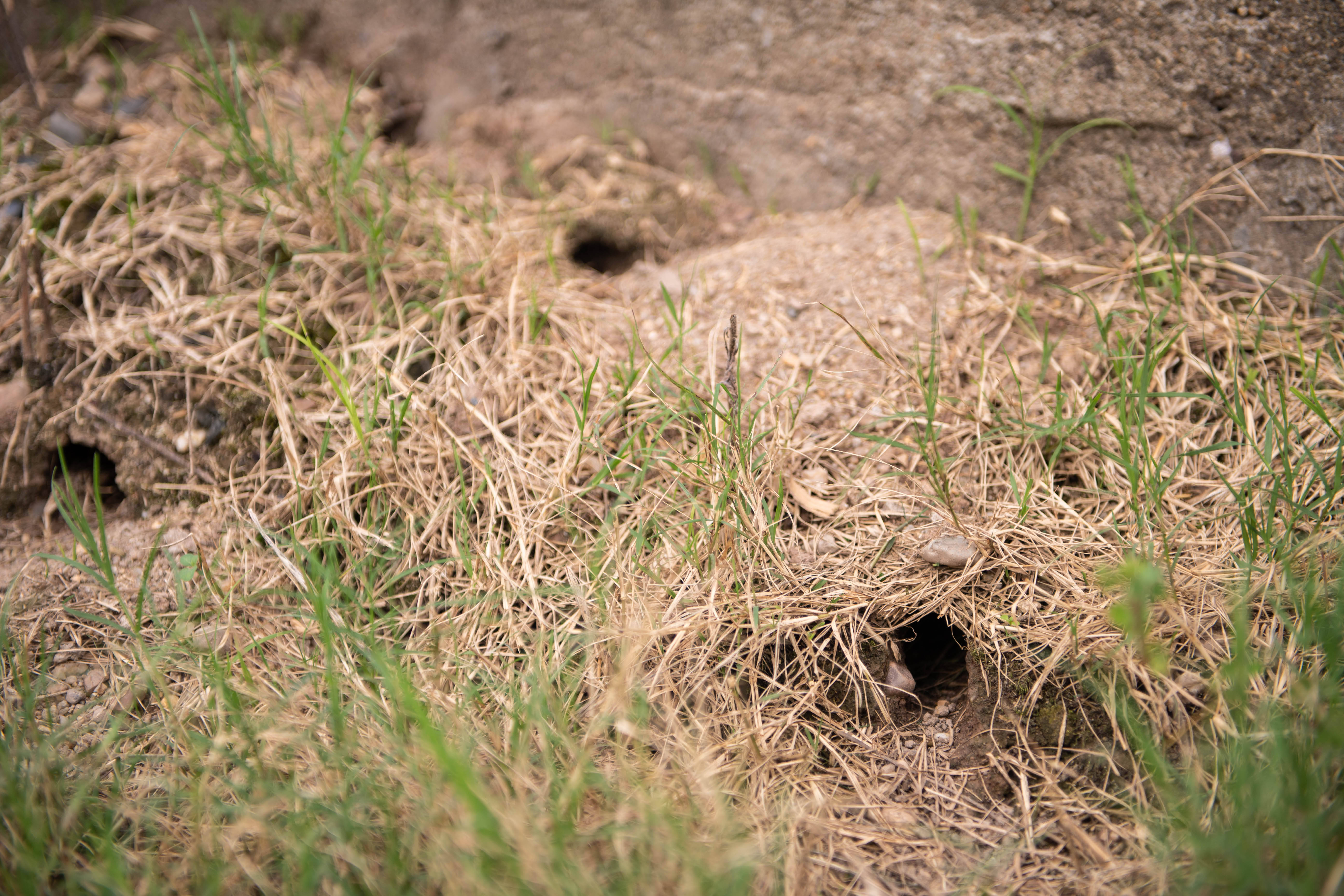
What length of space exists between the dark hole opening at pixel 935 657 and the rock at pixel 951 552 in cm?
12

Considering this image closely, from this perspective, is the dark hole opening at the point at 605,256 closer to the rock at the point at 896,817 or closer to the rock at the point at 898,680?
the rock at the point at 898,680

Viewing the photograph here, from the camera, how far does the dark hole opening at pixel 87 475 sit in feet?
6.09

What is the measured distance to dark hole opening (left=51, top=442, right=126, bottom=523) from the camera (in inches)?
73.0

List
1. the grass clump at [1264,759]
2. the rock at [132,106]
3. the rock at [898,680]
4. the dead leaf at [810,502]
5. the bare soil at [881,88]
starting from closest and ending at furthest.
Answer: the grass clump at [1264,759]
the rock at [898,680]
the dead leaf at [810,502]
the bare soil at [881,88]
the rock at [132,106]

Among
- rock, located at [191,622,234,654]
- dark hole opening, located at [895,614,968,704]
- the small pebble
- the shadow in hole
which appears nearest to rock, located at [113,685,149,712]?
rock, located at [191,622,234,654]

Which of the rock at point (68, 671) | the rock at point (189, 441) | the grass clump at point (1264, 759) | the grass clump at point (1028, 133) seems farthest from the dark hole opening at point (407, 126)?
the grass clump at point (1264, 759)

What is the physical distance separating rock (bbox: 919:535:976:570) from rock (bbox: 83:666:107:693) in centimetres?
163

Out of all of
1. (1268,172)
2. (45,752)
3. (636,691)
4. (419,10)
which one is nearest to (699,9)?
(419,10)

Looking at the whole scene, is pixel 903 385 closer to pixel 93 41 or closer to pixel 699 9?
pixel 699 9

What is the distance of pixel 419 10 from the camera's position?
268cm

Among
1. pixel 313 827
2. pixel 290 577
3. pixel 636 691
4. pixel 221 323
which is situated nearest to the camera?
pixel 313 827

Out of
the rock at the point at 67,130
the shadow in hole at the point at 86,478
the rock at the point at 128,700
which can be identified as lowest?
the rock at the point at 128,700

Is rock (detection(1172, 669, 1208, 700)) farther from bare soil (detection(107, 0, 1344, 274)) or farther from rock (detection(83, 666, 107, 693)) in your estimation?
rock (detection(83, 666, 107, 693))

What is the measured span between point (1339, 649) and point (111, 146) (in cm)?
319
